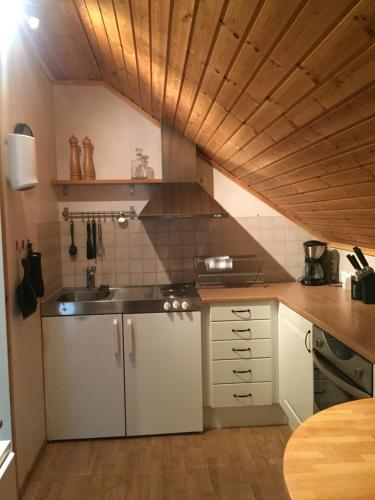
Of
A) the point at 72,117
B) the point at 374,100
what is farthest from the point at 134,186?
the point at 374,100

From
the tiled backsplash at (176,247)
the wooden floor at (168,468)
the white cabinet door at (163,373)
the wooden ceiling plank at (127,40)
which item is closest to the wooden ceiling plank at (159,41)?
the wooden ceiling plank at (127,40)

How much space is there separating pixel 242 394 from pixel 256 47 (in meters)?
2.24

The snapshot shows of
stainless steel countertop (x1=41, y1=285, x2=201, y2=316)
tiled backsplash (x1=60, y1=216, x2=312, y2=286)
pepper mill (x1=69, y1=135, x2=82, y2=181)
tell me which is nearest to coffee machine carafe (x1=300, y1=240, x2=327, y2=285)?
tiled backsplash (x1=60, y1=216, x2=312, y2=286)

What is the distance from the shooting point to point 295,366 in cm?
252

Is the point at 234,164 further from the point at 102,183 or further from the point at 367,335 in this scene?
the point at 367,335

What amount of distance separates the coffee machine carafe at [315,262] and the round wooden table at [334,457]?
2.05 metres

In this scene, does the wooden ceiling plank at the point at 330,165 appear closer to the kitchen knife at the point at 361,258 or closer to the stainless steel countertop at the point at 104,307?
the kitchen knife at the point at 361,258

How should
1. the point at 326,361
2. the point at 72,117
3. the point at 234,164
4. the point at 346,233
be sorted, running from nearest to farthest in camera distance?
the point at 326,361 → the point at 346,233 → the point at 234,164 → the point at 72,117

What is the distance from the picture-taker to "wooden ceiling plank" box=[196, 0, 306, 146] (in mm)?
1112

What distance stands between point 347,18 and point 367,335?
1.32 m

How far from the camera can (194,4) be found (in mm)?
1327

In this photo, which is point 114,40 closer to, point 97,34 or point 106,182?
point 97,34

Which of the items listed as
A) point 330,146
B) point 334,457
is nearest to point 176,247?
point 330,146

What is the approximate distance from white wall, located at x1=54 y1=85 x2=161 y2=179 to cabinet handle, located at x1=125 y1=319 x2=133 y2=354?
1203mm
